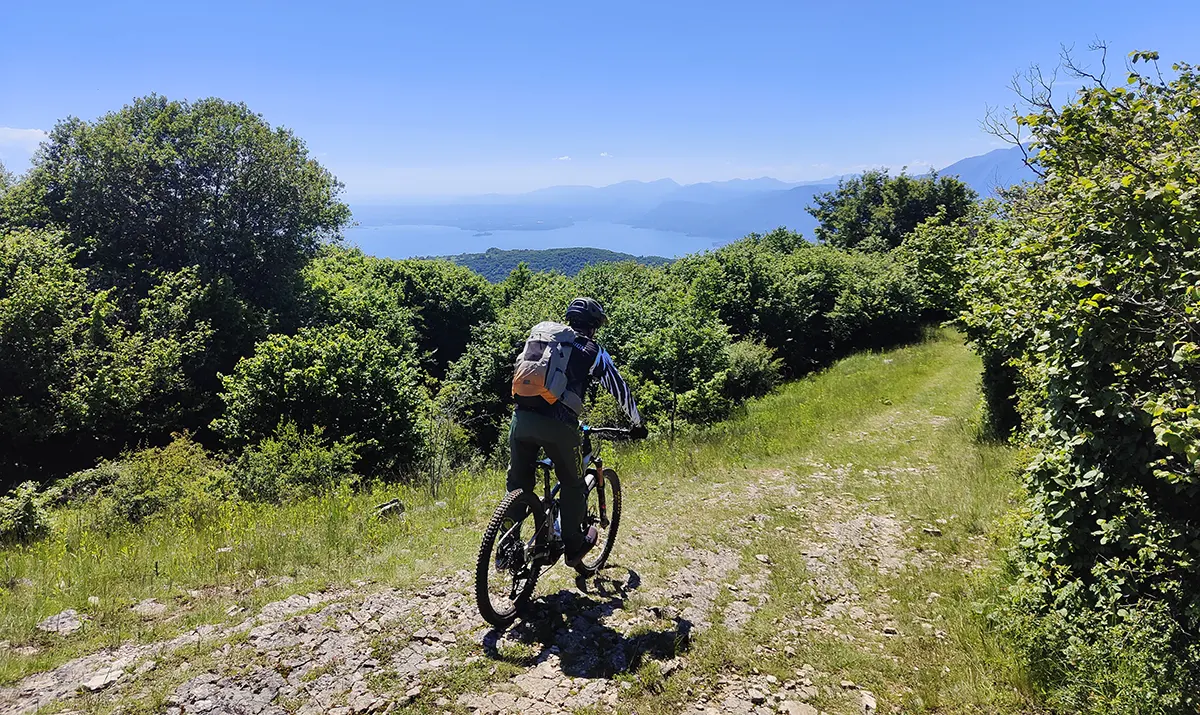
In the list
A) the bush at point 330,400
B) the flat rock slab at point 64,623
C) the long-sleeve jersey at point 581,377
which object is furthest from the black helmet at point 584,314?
the bush at point 330,400

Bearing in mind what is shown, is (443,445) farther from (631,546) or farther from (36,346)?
(36,346)

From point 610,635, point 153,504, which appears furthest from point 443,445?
point 610,635

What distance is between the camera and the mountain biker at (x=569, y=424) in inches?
191

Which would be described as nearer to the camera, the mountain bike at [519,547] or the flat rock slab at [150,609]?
the mountain bike at [519,547]

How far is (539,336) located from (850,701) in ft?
11.8

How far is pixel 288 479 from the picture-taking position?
991cm

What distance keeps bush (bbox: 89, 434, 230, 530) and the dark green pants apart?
18.8 feet

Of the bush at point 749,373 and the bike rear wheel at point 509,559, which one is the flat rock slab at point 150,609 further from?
the bush at point 749,373

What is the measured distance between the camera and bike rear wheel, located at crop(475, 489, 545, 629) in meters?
4.58

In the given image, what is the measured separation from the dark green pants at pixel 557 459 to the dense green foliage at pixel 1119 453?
3692mm

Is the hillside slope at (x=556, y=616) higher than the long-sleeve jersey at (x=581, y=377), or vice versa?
the long-sleeve jersey at (x=581, y=377)

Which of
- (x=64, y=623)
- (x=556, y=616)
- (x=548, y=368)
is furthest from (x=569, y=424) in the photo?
(x=64, y=623)

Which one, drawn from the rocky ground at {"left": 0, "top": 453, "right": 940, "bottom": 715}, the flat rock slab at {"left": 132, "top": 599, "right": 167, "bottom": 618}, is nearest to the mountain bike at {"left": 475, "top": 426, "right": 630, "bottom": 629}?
the rocky ground at {"left": 0, "top": 453, "right": 940, "bottom": 715}

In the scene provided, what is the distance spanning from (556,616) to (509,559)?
2.52 feet
